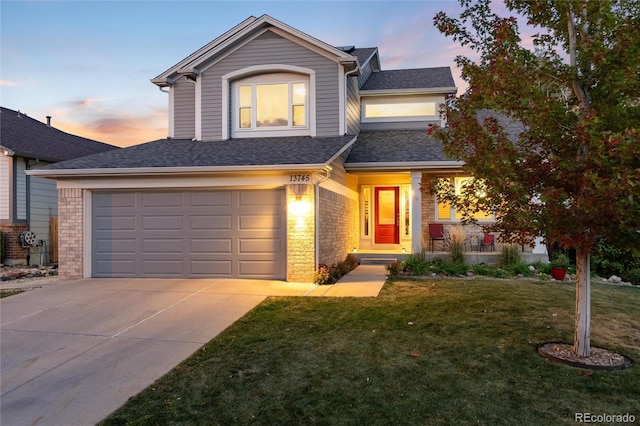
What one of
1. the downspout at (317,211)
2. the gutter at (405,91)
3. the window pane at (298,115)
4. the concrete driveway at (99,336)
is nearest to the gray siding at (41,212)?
the concrete driveway at (99,336)

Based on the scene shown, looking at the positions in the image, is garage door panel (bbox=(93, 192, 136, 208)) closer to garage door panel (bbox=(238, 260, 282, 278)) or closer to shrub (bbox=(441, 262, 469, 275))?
garage door panel (bbox=(238, 260, 282, 278))

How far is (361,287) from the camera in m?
9.61

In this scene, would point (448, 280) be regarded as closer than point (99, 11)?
Yes

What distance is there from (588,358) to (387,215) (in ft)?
34.5

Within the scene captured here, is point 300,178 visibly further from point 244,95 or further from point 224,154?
point 244,95

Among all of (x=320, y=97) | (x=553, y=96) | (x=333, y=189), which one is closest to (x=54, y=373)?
Result: (x=553, y=96)

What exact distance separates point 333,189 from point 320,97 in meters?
2.86

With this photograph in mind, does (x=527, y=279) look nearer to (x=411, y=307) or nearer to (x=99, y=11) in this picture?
(x=411, y=307)

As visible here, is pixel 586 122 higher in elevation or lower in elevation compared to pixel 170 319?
higher

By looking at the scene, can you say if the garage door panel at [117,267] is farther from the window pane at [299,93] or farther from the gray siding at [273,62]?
the window pane at [299,93]

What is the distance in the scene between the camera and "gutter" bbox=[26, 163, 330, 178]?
31.4ft

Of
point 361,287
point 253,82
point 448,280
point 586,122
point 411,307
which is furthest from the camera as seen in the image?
point 253,82

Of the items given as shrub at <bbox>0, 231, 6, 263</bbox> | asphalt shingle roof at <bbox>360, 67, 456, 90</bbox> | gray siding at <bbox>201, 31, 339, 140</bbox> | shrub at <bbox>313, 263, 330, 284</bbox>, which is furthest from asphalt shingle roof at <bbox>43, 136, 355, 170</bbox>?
shrub at <bbox>0, 231, 6, 263</bbox>

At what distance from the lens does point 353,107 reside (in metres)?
14.1
